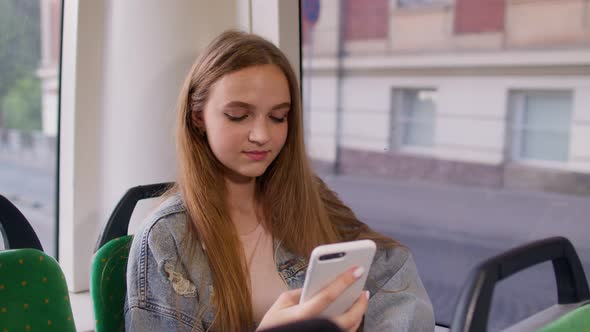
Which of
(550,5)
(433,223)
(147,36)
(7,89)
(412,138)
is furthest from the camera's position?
(412,138)

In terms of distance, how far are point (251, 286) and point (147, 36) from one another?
98 cm

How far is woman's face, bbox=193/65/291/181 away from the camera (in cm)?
118

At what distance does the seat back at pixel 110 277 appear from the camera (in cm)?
128

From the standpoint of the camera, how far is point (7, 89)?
1.97 m

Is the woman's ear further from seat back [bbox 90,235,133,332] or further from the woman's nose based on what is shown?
seat back [bbox 90,235,133,332]

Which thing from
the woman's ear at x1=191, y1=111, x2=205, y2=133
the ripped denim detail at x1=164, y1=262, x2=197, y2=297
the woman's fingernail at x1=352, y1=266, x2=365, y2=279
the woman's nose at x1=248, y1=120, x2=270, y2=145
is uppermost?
the woman's ear at x1=191, y1=111, x2=205, y2=133

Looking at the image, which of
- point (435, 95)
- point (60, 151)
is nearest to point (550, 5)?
point (435, 95)

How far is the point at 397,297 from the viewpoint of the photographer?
49.0 inches

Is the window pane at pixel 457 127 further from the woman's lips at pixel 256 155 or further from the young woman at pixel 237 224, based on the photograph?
the woman's lips at pixel 256 155

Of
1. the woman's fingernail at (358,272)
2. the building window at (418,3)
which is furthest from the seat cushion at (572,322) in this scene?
the building window at (418,3)

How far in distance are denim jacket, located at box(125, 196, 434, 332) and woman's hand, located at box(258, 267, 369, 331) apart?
0.27 meters

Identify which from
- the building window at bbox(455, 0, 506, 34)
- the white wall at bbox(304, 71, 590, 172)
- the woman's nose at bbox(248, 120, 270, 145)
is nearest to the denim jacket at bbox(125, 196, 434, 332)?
the woman's nose at bbox(248, 120, 270, 145)

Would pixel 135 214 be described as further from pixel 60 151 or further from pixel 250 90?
pixel 250 90

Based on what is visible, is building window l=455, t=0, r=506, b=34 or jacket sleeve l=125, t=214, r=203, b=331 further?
building window l=455, t=0, r=506, b=34
